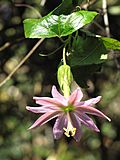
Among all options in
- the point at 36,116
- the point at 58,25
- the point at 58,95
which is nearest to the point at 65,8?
the point at 58,25

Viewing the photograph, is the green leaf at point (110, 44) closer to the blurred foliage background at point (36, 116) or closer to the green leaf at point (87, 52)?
the green leaf at point (87, 52)

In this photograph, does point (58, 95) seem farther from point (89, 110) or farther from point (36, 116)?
point (36, 116)

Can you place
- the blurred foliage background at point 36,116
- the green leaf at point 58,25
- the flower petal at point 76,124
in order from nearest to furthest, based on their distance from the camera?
the green leaf at point 58,25
the flower petal at point 76,124
the blurred foliage background at point 36,116

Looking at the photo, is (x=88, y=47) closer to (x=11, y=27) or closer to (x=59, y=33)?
(x=59, y=33)

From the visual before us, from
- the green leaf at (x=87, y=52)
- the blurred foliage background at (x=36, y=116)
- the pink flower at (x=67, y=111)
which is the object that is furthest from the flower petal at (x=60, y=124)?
the blurred foliage background at (x=36, y=116)

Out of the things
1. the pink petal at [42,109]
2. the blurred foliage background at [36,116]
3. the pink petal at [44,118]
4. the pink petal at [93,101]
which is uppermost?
the pink petal at [93,101]

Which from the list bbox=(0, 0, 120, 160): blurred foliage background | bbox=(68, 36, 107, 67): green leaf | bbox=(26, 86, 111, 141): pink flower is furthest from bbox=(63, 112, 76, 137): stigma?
bbox=(0, 0, 120, 160): blurred foliage background

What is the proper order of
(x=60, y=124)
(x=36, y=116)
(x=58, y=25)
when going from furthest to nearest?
(x=36, y=116) → (x=60, y=124) → (x=58, y=25)

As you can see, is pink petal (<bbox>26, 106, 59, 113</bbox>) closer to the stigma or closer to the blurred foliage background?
the stigma
